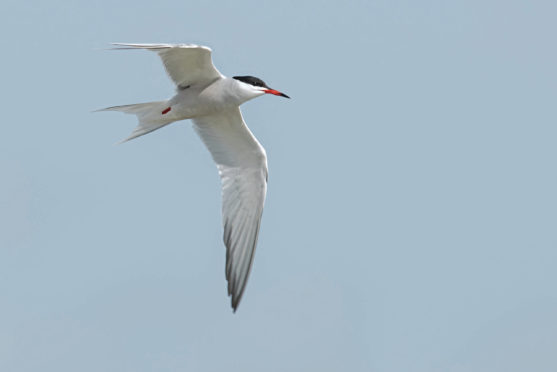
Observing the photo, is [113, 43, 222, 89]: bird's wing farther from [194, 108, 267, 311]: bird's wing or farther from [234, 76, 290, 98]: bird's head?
[194, 108, 267, 311]: bird's wing

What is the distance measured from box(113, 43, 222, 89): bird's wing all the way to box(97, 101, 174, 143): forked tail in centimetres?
38

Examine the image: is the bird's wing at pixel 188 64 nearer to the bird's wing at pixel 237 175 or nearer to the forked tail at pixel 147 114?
the forked tail at pixel 147 114

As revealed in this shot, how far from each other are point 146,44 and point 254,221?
3.26 meters

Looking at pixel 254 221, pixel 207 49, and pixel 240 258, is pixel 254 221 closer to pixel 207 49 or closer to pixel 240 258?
pixel 240 258

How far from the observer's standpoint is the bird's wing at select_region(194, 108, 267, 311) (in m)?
11.8

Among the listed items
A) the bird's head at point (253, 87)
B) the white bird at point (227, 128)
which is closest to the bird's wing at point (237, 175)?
the white bird at point (227, 128)

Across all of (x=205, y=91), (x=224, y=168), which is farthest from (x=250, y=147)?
(x=205, y=91)

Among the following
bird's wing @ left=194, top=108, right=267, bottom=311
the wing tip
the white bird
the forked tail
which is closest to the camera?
the wing tip

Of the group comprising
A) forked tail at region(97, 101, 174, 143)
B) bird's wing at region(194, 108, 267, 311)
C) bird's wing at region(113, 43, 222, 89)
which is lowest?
bird's wing at region(194, 108, 267, 311)

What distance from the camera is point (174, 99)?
1117 cm

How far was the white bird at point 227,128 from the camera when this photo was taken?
10930 millimetres

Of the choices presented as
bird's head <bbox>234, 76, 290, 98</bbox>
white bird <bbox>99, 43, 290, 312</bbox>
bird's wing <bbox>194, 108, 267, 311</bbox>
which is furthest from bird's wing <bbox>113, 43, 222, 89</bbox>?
bird's wing <bbox>194, 108, 267, 311</bbox>

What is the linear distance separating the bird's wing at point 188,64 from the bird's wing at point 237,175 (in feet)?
2.62

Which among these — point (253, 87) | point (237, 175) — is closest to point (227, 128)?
point (237, 175)
